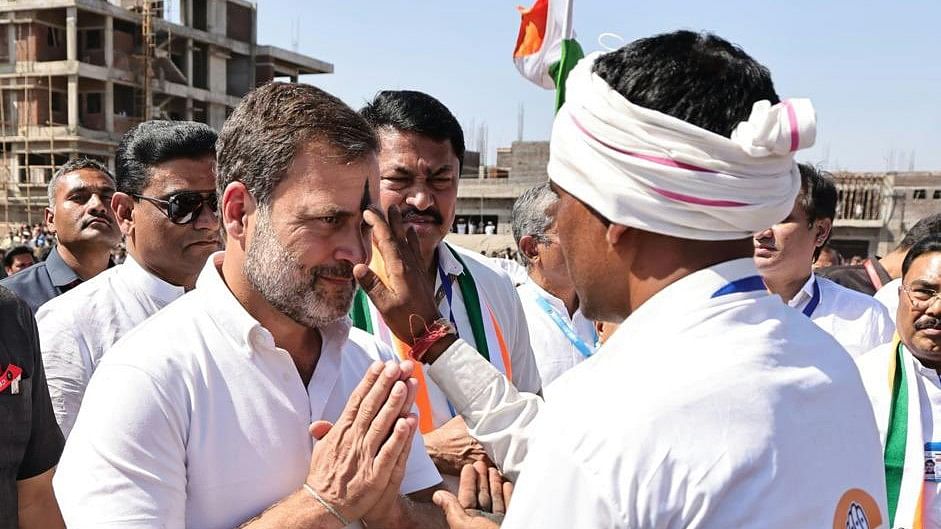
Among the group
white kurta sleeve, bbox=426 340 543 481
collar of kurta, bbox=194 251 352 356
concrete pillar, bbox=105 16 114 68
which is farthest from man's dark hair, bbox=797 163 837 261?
concrete pillar, bbox=105 16 114 68

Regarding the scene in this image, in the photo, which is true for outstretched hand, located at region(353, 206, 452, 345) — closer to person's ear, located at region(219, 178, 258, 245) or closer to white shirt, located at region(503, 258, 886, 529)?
person's ear, located at region(219, 178, 258, 245)

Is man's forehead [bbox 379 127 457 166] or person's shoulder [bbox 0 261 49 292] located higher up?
man's forehead [bbox 379 127 457 166]

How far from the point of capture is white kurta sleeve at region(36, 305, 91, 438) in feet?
11.4

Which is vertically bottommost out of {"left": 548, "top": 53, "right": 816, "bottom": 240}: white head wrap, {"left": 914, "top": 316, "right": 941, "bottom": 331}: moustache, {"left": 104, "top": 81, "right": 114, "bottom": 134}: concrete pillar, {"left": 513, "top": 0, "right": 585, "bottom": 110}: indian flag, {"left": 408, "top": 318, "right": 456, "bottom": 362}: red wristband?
{"left": 914, "top": 316, "right": 941, "bottom": 331}: moustache

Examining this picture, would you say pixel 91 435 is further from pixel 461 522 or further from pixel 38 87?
pixel 38 87

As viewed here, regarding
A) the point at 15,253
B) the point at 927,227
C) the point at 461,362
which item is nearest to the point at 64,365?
the point at 461,362

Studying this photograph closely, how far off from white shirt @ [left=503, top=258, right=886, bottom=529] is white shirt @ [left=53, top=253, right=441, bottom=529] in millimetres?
821

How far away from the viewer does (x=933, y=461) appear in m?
3.86

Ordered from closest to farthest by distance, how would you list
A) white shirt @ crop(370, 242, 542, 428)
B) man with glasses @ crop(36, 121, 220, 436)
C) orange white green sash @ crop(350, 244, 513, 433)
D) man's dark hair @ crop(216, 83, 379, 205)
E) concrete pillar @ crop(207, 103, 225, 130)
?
man's dark hair @ crop(216, 83, 379, 205) → orange white green sash @ crop(350, 244, 513, 433) → white shirt @ crop(370, 242, 542, 428) → man with glasses @ crop(36, 121, 220, 436) → concrete pillar @ crop(207, 103, 225, 130)

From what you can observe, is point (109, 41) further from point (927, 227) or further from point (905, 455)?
point (905, 455)

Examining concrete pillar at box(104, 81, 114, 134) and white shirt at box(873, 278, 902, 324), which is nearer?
white shirt at box(873, 278, 902, 324)

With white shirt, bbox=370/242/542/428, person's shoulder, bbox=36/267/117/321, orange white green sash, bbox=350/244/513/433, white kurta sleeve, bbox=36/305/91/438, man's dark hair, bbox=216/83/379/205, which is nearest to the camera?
man's dark hair, bbox=216/83/379/205

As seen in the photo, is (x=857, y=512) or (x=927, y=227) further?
(x=927, y=227)

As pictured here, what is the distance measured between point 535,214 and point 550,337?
0.76m
